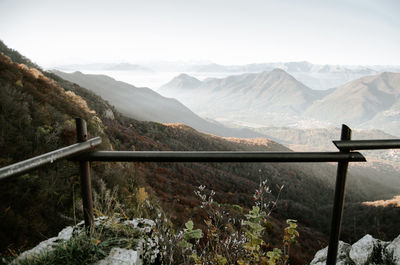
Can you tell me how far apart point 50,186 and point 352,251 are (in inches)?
190

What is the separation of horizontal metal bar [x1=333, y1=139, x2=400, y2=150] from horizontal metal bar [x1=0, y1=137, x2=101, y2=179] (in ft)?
6.46

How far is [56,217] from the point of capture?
369 centimetres

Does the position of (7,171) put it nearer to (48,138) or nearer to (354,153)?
(354,153)

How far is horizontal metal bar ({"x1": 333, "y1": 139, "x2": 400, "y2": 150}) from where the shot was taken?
185 centimetres

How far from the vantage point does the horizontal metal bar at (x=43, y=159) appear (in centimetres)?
137

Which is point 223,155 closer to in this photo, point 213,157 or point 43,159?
point 213,157

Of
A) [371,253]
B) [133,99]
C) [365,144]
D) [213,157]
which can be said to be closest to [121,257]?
[213,157]

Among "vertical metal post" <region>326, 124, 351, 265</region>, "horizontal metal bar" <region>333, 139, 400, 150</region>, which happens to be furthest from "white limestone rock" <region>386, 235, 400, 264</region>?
"horizontal metal bar" <region>333, 139, 400, 150</region>

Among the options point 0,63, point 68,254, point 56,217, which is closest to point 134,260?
point 68,254

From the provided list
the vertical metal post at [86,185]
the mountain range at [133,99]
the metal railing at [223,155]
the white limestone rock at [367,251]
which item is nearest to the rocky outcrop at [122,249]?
the vertical metal post at [86,185]

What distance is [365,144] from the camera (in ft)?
6.24

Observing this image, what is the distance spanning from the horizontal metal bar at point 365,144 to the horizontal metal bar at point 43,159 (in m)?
1.97

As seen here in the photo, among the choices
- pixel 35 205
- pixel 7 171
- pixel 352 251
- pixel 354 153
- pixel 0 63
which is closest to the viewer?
pixel 7 171

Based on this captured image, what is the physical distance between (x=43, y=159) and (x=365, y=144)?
94.2 inches
